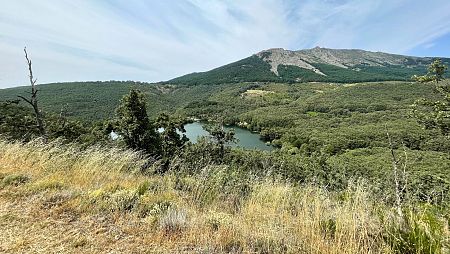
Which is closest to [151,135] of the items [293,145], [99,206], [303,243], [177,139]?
[177,139]

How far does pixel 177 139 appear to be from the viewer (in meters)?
34.0

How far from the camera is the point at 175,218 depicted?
12.2ft

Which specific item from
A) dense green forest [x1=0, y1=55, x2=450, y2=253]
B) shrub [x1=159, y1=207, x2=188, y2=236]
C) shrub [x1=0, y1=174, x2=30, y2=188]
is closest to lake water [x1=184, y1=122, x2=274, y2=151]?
dense green forest [x1=0, y1=55, x2=450, y2=253]

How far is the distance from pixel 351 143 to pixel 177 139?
68.1 m

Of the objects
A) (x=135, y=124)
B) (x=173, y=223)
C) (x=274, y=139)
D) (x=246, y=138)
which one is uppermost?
(x=173, y=223)

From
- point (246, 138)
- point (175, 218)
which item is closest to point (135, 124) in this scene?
point (175, 218)

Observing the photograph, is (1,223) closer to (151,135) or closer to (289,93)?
(151,135)

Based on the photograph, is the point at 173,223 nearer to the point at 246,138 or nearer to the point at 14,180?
the point at 14,180

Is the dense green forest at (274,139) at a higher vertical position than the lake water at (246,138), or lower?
higher

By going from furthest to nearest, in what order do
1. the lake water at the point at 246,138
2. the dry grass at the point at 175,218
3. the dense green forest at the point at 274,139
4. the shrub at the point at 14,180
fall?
the lake water at the point at 246,138 → the shrub at the point at 14,180 → the dense green forest at the point at 274,139 → the dry grass at the point at 175,218

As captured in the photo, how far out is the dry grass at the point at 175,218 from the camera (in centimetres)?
303

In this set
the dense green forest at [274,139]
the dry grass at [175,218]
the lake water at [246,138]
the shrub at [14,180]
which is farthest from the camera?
the lake water at [246,138]

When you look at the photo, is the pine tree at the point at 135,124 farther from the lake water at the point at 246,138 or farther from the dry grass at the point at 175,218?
the lake water at the point at 246,138

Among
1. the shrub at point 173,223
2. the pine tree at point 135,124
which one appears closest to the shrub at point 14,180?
the shrub at point 173,223
